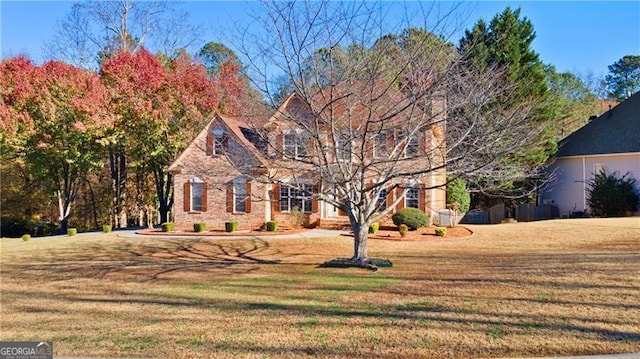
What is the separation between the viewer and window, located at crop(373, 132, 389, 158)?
39.9 feet

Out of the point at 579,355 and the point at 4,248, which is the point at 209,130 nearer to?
the point at 4,248

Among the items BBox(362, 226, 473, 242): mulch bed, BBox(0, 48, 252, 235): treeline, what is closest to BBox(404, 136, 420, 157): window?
BBox(362, 226, 473, 242): mulch bed

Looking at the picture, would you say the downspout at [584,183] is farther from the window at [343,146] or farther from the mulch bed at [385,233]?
the window at [343,146]

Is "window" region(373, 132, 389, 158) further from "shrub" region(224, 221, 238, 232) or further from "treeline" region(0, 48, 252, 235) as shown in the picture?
"treeline" region(0, 48, 252, 235)

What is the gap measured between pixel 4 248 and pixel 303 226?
13.0 meters

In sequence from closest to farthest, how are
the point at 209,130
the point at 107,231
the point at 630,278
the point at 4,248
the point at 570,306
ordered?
1. the point at 570,306
2. the point at 630,278
3. the point at 4,248
4. the point at 209,130
5. the point at 107,231

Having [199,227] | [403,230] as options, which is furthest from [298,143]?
[199,227]

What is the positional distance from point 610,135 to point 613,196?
4390 millimetres

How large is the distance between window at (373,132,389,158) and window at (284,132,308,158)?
1.89 metres

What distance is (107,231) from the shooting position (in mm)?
24188

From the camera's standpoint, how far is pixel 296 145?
1241cm

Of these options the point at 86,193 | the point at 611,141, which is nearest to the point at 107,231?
the point at 86,193

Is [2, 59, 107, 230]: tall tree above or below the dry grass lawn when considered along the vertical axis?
above

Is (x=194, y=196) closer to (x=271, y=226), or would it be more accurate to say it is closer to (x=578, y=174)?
(x=271, y=226)
